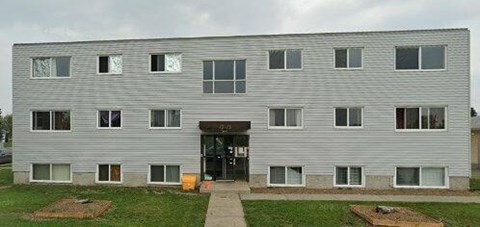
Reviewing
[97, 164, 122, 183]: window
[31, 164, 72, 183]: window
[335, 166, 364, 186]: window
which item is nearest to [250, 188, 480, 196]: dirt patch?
[335, 166, 364, 186]: window

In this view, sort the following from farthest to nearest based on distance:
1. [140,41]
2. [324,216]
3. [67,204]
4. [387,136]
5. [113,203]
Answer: [140,41]
[387,136]
[113,203]
[67,204]
[324,216]

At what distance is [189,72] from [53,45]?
7826 millimetres

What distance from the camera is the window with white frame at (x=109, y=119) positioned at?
1966 cm

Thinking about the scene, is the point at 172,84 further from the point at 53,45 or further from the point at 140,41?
the point at 53,45

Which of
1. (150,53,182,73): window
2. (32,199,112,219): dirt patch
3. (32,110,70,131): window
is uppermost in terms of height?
(150,53,182,73): window

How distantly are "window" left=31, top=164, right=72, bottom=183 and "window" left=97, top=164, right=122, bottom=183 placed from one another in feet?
5.63

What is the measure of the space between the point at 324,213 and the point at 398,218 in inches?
96.0

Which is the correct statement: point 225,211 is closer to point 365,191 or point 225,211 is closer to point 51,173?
point 365,191

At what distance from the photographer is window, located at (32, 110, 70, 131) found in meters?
20.1

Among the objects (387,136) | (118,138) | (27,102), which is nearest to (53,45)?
(27,102)

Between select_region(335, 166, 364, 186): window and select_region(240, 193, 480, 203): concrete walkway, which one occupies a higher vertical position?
select_region(335, 166, 364, 186): window

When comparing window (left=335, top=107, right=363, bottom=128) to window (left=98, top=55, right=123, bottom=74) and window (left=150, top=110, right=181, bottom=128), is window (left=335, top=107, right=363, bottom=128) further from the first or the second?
window (left=98, top=55, right=123, bottom=74)

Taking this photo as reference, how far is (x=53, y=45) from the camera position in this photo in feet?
66.4

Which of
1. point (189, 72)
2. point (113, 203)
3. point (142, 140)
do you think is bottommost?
point (113, 203)
